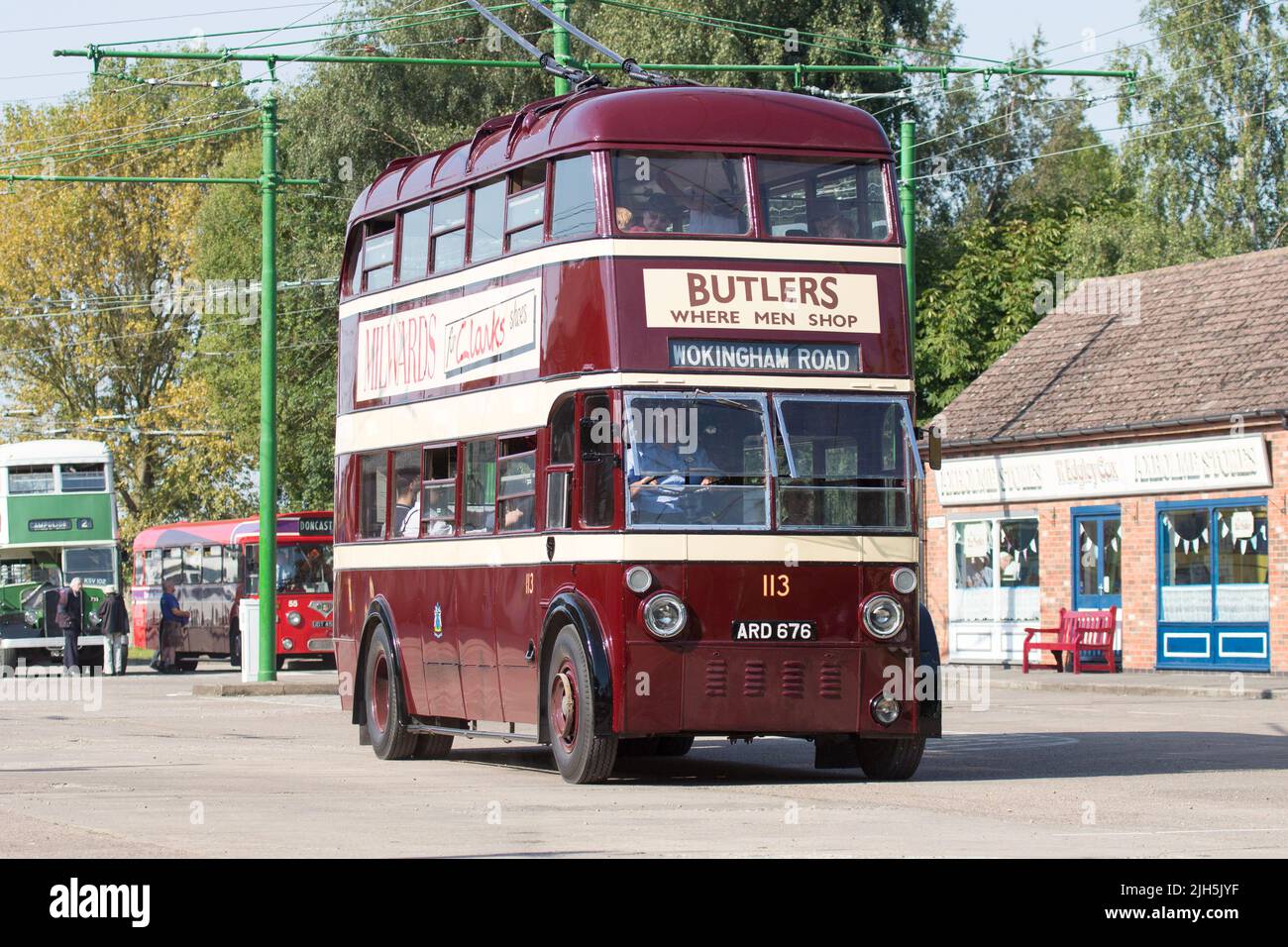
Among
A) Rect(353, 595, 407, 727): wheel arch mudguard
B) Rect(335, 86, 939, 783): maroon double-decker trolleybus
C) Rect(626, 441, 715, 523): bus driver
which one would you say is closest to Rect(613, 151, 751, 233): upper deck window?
Rect(335, 86, 939, 783): maroon double-decker trolleybus

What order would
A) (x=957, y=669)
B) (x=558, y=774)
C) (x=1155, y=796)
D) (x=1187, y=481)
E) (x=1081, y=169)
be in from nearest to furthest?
(x=1155, y=796), (x=558, y=774), (x=1187, y=481), (x=957, y=669), (x=1081, y=169)

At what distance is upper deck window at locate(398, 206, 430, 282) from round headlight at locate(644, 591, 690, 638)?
4761 millimetres

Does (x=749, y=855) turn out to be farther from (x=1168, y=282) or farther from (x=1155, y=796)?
(x=1168, y=282)

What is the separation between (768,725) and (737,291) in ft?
9.99

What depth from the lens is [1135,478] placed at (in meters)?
38.0

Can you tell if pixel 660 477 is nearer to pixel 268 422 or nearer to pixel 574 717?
pixel 574 717

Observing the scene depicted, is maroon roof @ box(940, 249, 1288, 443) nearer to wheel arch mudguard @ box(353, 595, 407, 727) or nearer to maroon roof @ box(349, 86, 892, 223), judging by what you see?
wheel arch mudguard @ box(353, 595, 407, 727)

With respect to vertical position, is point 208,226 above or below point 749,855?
above

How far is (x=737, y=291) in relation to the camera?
16.5 meters

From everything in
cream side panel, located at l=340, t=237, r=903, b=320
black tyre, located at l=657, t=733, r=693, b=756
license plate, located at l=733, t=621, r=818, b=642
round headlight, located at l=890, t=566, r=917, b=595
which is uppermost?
cream side panel, located at l=340, t=237, r=903, b=320

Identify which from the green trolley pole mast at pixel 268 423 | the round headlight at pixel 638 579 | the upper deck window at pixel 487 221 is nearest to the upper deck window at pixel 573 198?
the upper deck window at pixel 487 221

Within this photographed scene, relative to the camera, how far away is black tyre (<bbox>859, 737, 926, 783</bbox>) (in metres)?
16.9

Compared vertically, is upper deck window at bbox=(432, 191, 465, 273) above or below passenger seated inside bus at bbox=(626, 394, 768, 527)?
above

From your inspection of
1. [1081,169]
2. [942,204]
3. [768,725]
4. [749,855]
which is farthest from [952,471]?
[1081,169]
